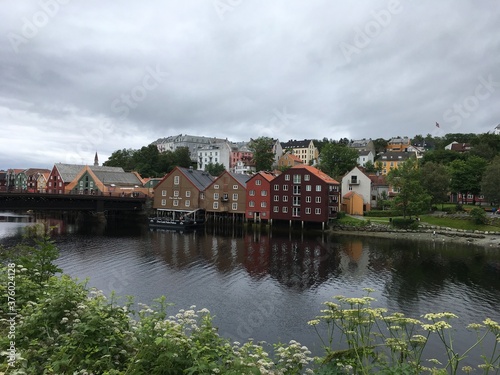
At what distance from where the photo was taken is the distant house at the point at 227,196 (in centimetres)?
6825

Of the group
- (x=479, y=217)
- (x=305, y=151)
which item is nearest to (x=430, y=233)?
(x=479, y=217)

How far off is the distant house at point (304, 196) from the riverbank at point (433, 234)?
413cm

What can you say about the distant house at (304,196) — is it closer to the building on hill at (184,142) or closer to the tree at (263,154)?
the tree at (263,154)

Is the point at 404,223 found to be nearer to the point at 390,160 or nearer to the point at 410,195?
the point at 410,195

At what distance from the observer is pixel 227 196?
6875 centimetres

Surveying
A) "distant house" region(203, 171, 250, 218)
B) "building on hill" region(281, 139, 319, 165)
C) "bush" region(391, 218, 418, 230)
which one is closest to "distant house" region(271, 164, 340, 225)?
"distant house" region(203, 171, 250, 218)

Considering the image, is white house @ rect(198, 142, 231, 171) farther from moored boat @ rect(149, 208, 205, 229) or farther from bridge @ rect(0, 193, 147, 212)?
moored boat @ rect(149, 208, 205, 229)

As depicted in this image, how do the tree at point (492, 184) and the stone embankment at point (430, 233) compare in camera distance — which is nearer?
the stone embankment at point (430, 233)

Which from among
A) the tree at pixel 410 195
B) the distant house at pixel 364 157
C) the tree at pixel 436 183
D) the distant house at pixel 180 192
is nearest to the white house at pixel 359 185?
the tree at pixel 436 183

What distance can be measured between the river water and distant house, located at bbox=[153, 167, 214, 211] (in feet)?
66.9

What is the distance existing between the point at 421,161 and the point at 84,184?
3452 inches

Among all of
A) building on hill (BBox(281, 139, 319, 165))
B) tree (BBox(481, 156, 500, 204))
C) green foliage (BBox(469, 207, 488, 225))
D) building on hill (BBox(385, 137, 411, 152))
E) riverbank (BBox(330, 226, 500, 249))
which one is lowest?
riverbank (BBox(330, 226, 500, 249))

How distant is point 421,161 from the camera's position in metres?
96.1

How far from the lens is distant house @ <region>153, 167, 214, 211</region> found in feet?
233
